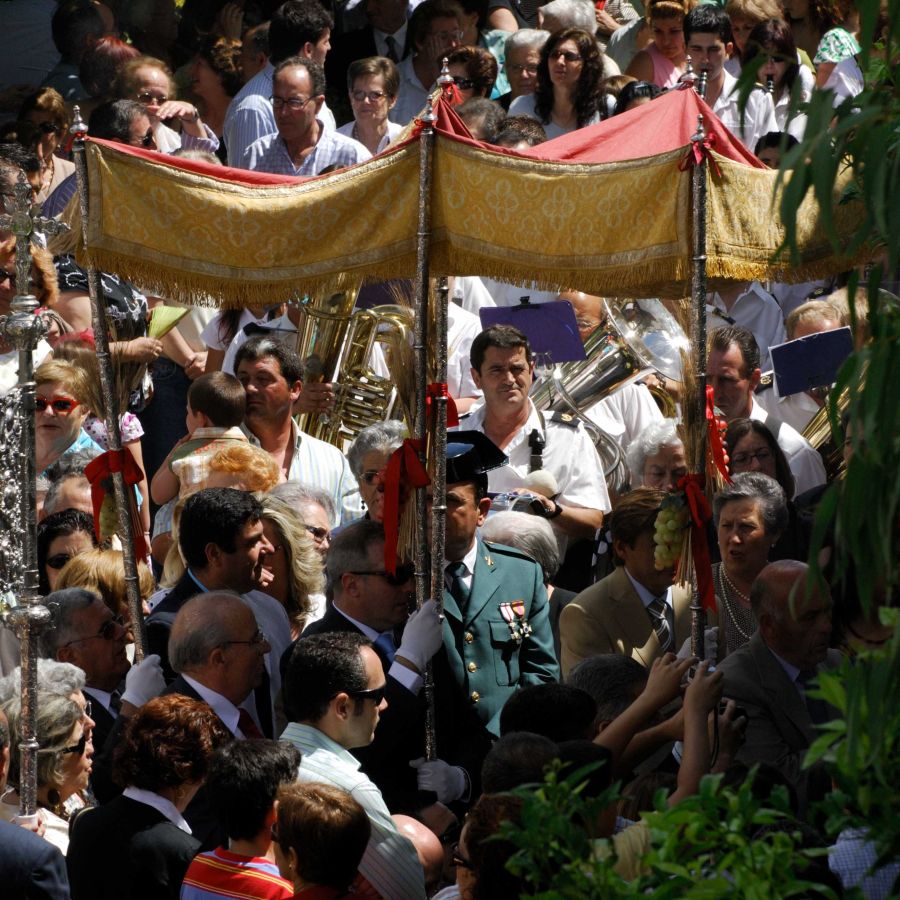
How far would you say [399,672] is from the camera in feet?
20.4

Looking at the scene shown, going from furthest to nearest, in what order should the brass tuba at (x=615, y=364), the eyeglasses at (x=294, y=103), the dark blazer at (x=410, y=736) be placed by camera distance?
the eyeglasses at (x=294, y=103)
the brass tuba at (x=615, y=364)
the dark blazer at (x=410, y=736)

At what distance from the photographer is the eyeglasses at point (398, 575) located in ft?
21.2

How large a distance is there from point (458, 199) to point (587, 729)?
2231 millimetres

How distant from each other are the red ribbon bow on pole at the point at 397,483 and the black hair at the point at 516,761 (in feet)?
5.33

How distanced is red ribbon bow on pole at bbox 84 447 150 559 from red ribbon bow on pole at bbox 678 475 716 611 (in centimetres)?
216

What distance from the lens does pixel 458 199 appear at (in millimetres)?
6656

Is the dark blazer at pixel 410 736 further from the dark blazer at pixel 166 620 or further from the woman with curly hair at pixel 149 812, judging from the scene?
the woman with curly hair at pixel 149 812

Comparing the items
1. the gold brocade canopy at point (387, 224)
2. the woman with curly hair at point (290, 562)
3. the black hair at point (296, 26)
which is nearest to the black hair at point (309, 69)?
the black hair at point (296, 26)

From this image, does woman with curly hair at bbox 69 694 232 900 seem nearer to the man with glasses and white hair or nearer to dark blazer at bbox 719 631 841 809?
dark blazer at bbox 719 631 841 809

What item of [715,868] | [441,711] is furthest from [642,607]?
[715,868]

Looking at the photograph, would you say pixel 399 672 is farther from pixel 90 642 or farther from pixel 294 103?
pixel 294 103

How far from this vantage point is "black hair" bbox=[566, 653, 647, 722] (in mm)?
5875

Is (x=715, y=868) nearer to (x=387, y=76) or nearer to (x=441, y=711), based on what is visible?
(x=441, y=711)

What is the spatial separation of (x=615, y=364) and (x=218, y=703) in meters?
3.62
